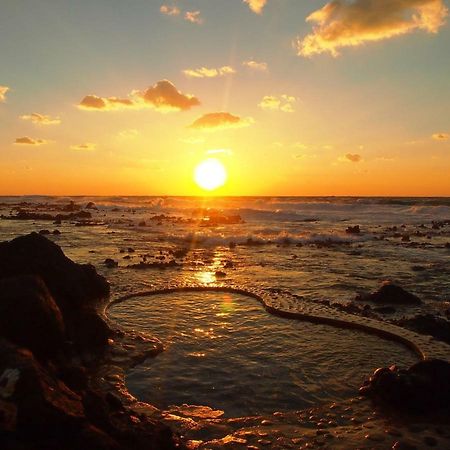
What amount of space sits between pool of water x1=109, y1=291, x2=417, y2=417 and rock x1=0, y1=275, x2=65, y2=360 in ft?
6.86

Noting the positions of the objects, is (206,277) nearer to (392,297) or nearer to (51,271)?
(392,297)

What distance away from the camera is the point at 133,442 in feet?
20.2

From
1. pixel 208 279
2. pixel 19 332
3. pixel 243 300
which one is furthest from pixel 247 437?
pixel 208 279

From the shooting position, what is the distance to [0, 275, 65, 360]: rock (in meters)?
7.90

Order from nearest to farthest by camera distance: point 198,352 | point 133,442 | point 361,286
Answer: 1. point 133,442
2. point 198,352
3. point 361,286

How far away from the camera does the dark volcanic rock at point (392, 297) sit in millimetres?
17391

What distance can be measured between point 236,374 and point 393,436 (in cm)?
362

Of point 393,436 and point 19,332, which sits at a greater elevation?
point 19,332

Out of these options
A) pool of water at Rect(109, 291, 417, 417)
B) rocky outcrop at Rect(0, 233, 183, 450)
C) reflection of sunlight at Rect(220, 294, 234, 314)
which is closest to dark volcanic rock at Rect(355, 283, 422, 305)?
pool of water at Rect(109, 291, 417, 417)

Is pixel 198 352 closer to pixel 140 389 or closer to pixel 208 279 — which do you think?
pixel 140 389

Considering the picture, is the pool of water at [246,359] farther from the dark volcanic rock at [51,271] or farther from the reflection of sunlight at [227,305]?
the dark volcanic rock at [51,271]

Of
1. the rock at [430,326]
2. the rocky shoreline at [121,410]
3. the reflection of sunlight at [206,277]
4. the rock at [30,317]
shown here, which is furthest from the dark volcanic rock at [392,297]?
the rock at [30,317]

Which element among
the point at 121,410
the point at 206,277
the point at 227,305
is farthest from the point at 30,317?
the point at 206,277

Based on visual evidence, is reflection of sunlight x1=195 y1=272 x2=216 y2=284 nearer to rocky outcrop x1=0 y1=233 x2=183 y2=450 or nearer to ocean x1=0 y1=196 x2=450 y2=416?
ocean x1=0 y1=196 x2=450 y2=416
